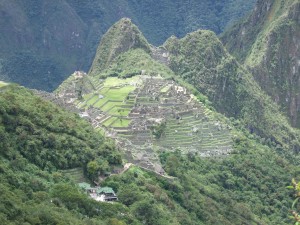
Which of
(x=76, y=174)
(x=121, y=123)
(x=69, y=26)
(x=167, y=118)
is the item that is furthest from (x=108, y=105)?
(x=69, y=26)

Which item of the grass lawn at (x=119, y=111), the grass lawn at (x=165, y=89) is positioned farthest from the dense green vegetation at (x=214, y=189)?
the grass lawn at (x=165, y=89)

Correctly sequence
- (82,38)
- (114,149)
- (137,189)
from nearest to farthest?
(137,189) < (114,149) < (82,38)

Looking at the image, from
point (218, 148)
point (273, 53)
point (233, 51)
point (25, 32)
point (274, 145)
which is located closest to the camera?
point (218, 148)

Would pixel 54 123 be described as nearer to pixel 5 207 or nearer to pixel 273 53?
pixel 5 207

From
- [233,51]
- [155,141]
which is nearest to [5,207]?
[155,141]

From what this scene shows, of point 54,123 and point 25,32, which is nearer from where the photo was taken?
point 54,123

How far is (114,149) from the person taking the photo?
5138 cm

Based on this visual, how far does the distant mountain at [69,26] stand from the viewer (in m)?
147

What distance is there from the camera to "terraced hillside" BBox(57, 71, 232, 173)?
5847 cm

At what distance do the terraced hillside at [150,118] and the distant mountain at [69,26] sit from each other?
67.9 meters

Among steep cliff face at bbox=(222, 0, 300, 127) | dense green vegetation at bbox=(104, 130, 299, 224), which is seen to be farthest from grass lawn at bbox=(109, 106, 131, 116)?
steep cliff face at bbox=(222, 0, 300, 127)

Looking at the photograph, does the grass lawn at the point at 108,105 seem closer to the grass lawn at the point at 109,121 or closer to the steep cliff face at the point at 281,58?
the grass lawn at the point at 109,121

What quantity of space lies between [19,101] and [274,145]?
40.0 meters

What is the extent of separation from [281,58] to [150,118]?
47274 mm
